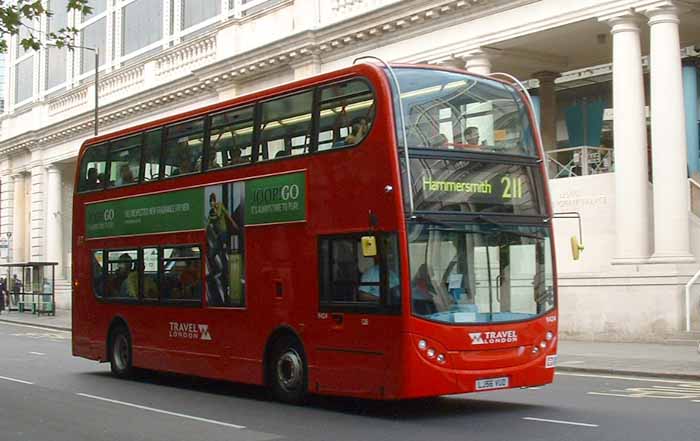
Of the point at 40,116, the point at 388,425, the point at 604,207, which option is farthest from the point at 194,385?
the point at 40,116

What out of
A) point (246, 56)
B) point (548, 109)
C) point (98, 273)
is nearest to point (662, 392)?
point (98, 273)

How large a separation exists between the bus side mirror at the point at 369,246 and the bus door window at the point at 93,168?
7.75m

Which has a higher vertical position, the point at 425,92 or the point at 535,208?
the point at 425,92

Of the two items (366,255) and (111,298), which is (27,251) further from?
(366,255)

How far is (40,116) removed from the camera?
181 feet

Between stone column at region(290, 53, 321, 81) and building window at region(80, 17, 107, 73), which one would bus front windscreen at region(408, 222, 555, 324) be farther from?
building window at region(80, 17, 107, 73)

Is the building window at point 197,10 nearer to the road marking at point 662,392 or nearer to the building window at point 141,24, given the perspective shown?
the building window at point 141,24

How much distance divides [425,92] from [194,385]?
23.9ft

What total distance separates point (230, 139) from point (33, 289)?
35.8m

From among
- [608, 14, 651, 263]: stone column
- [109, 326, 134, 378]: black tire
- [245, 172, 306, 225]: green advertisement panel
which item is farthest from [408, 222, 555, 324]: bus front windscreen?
[608, 14, 651, 263]: stone column

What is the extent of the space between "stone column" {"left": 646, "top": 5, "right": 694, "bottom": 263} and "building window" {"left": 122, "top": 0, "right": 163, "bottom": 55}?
2705 cm

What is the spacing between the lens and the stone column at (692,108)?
105ft

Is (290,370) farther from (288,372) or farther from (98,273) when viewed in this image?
(98,273)

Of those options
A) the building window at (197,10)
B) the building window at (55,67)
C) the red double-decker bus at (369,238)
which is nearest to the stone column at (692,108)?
the building window at (197,10)
